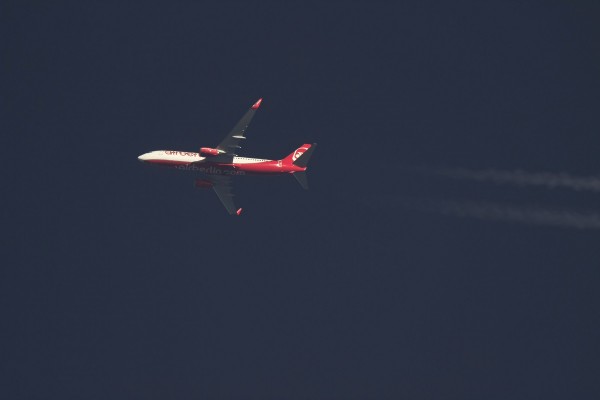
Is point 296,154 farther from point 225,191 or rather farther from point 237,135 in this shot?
point 225,191

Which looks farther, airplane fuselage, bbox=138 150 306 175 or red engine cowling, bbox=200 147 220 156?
airplane fuselage, bbox=138 150 306 175

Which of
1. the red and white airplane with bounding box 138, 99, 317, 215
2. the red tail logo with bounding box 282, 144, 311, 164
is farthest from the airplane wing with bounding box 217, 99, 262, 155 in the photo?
the red tail logo with bounding box 282, 144, 311, 164

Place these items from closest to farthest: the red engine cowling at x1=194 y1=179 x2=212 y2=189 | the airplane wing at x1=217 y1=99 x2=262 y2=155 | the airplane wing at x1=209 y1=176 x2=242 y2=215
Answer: the airplane wing at x1=217 y1=99 x2=262 y2=155 → the red engine cowling at x1=194 y1=179 x2=212 y2=189 → the airplane wing at x1=209 y1=176 x2=242 y2=215

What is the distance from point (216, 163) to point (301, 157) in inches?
316

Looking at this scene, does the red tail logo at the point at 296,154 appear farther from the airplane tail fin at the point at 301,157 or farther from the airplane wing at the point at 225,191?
the airplane wing at the point at 225,191

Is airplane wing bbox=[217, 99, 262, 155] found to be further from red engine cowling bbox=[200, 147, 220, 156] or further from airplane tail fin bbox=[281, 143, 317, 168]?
airplane tail fin bbox=[281, 143, 317, 168]

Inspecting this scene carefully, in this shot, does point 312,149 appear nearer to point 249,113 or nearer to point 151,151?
point 249,113

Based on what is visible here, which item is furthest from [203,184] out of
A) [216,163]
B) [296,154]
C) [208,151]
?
[296,154]

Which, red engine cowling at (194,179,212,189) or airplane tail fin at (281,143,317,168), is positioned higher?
airplane tail fin at (281,143,317,168)

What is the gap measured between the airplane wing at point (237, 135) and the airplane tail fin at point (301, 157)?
4711mm

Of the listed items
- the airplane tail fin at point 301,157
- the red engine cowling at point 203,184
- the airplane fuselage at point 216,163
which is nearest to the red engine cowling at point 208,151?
the airplane fuselage at point 216,163

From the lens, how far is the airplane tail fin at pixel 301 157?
436 feet

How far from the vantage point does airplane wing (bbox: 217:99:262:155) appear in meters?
133

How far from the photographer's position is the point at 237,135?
133250 millimetres
